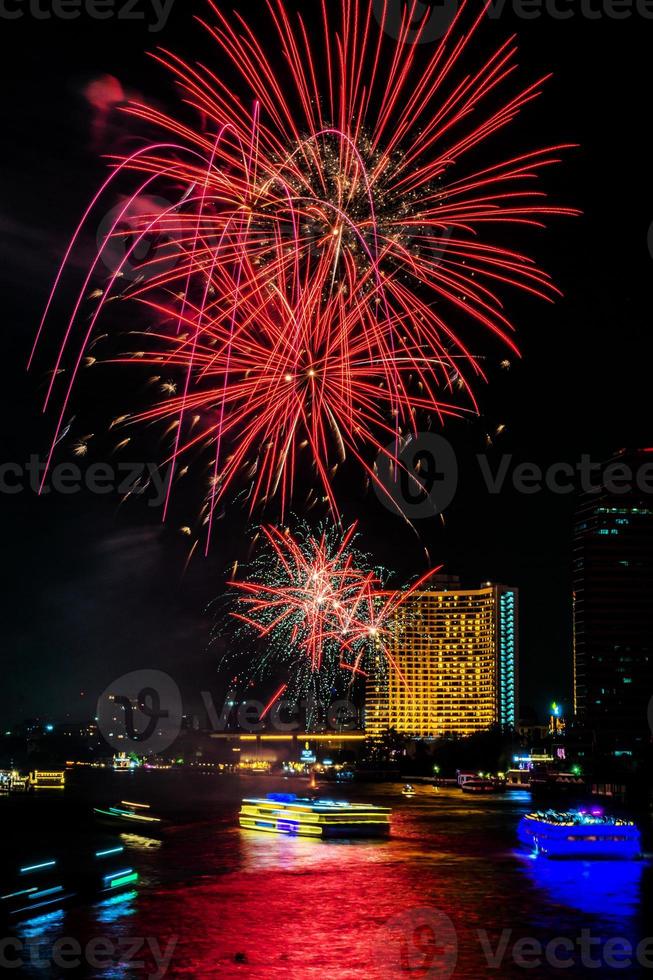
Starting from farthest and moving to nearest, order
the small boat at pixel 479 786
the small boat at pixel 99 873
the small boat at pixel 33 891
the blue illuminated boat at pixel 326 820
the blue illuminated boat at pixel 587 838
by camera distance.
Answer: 1. the small boat at pixel 479 786
2. the blue illuminated boat at pixel 326 820
3. the blue illuminated boat at pixel 587 838
4. the small boat at pixel 99 873
5. the small boat at pixel 33 891

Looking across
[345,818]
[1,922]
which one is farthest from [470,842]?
[1,922]

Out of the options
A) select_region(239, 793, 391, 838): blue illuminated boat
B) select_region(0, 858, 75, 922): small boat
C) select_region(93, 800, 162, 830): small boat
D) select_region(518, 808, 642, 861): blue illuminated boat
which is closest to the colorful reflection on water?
select_region(0, 858, 75, 922): small boat

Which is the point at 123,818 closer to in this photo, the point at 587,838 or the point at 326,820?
the point at 326,820

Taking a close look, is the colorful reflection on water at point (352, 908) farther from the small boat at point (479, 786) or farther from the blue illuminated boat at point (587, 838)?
the small boat at point (479, 786)

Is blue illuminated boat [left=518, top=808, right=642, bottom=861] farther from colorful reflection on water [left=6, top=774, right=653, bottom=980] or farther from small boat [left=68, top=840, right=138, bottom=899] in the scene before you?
small boat [left=68, top=840, right=138, bottom=899]

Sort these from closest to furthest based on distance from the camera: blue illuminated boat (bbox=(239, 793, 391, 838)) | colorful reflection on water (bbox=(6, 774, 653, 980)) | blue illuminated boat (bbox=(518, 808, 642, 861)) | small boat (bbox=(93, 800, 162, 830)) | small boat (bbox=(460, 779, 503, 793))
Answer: colorful reflection on water (bbox=(6, 774, 653, 980)) → blue illuminated boat (bbox=(518, 808, 642, 861)) → blue illuminated boat (bbox=(239, 793, 391, 838)) → small boat (bbox=(93, 800, 162, 830)) → small boat (bbox=(460, 779, 503, 793))

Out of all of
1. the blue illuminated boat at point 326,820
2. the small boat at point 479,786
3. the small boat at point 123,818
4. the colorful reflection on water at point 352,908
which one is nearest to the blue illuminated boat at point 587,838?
the colorful reflection on water at point 352,908
